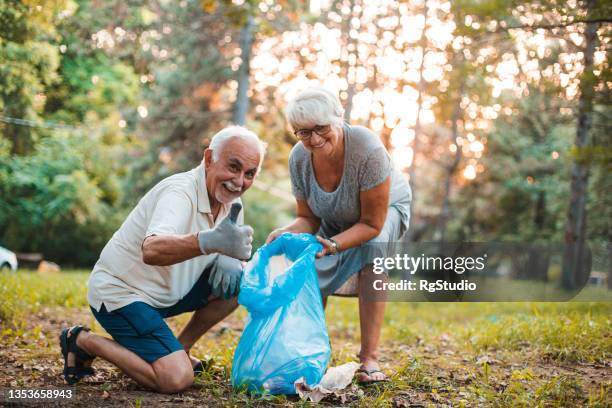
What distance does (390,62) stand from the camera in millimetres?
12719

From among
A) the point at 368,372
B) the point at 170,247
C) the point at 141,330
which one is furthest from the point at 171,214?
the point at 368,372

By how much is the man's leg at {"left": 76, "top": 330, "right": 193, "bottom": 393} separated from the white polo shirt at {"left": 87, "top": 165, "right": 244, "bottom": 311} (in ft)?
0.69

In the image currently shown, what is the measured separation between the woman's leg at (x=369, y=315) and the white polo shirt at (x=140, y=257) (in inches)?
34.9

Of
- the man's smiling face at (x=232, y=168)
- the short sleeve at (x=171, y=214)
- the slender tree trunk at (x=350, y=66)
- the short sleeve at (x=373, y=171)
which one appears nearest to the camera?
the short sleeve at (x=171, y=214)

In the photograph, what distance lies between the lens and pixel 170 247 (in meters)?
2.56

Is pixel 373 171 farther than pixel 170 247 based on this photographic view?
Yes

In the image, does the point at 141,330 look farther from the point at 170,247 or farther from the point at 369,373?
the point at 369,373

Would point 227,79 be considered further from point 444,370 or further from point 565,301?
point 444,370

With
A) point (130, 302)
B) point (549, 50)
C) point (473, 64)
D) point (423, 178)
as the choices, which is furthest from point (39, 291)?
point (423, 178)

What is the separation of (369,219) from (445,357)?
4.17 feet

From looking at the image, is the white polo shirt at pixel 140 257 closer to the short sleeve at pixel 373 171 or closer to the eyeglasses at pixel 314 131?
the eyeglasses at pixel 314 131

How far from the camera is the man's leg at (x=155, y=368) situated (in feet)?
9.25

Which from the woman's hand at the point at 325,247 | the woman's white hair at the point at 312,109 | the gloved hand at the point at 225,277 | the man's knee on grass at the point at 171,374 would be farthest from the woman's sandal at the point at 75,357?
the woman's white hair at the point at 312,109

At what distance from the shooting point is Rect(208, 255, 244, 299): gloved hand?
317 centimetres
